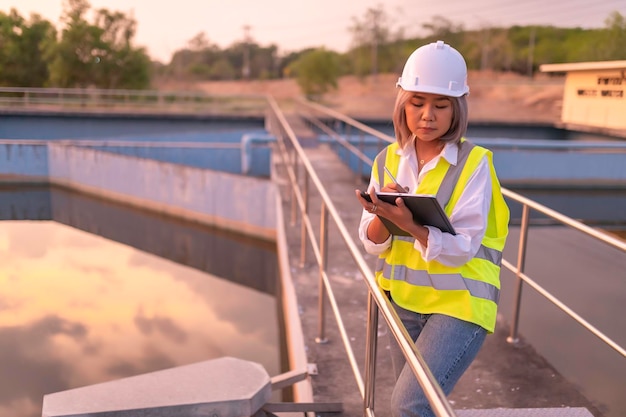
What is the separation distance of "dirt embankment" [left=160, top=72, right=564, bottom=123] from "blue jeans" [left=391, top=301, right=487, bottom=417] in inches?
775

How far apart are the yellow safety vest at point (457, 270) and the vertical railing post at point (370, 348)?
22cm

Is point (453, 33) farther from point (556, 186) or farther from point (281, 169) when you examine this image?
point (281, 169)

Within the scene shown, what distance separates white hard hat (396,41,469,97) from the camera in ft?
5.15

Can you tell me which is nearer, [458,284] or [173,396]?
[458,284]

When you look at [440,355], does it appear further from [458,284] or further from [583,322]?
[583,322]

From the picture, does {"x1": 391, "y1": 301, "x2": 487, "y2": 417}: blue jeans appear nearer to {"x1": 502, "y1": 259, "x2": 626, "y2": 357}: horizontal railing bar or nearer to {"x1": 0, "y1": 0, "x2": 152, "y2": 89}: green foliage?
{"x1": 502, "y1": 259, "x2": 626, "y2": 357}: horizontal railing bar

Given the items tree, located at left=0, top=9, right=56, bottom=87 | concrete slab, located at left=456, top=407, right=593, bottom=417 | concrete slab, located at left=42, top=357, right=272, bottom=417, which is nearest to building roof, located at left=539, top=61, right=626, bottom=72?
concrete slab, located at left=456, top=407, right=593, bottom=417

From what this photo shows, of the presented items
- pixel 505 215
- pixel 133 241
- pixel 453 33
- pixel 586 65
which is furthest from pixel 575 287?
pixel 453 33

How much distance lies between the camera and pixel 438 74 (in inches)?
61.7

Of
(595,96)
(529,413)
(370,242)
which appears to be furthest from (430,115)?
(595,96)

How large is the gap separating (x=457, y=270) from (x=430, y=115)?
1.41ft

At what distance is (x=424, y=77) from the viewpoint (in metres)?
1.58

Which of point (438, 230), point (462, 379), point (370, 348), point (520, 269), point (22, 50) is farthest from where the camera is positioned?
point (22, 50)

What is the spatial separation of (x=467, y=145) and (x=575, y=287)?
6.46m
